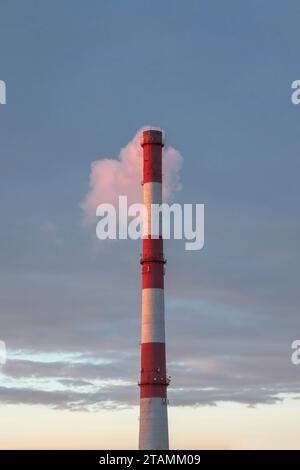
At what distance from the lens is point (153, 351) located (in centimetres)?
5147

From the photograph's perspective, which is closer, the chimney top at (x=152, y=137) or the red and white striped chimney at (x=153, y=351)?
the red and white striped chimney at (x=153, y=351)

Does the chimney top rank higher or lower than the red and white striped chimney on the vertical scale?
higher

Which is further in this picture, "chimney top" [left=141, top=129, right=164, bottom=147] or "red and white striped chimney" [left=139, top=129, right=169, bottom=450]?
"chimney top" [left=141, top=129, right=164, bottom=147]

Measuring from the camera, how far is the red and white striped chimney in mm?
51250

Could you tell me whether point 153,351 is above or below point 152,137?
below

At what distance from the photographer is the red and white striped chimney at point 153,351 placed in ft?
168

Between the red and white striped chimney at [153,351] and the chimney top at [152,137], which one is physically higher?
the chimney top at [152,137]

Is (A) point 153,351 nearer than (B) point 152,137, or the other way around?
(A) point 153,351
